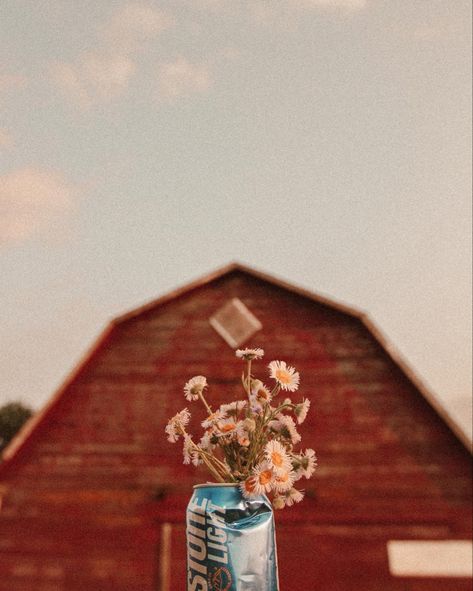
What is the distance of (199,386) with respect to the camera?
7.07ft

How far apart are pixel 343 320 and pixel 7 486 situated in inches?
199

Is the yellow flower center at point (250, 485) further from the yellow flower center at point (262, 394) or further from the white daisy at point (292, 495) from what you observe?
the yellow flower center at point (262, 394)

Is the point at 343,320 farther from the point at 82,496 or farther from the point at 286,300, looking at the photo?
the point at 82,496

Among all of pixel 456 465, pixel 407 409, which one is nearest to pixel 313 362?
pixel 407 409

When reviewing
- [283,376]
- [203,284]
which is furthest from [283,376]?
[203,284]

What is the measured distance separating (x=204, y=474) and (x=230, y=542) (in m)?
5.19

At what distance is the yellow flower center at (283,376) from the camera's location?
6.87 feet

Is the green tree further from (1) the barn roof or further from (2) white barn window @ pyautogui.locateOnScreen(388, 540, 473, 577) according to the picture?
(2) white barn window @ pyautogui.locateOnScreen(388, 540, 473, 577)

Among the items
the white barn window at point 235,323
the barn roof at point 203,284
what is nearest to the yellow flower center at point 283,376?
the barn roof at point 203,284

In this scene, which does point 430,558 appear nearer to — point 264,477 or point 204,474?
point 204,474

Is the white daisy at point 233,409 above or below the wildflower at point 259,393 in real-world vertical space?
below

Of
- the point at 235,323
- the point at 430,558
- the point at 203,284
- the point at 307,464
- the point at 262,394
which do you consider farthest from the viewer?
the point at 203,284

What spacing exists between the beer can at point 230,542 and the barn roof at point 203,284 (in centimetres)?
506

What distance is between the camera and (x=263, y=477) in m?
1.84
